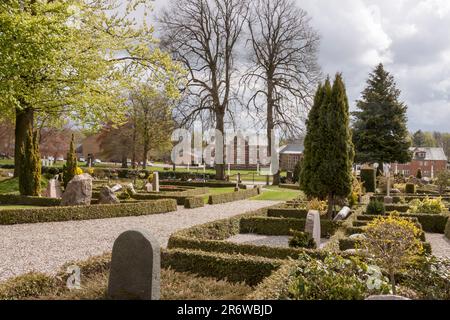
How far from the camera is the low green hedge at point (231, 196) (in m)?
21.4

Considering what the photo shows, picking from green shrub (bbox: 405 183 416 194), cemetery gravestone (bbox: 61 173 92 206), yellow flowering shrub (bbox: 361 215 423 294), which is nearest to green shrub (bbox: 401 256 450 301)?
yellow flowering shrub (bbox: 361 215 423 294)

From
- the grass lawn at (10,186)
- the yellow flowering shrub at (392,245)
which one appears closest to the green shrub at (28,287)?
the yellow flowering shrub at (392,245)

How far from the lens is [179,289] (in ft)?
20.1

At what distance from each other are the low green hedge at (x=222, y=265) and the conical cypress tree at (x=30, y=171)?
12759mm

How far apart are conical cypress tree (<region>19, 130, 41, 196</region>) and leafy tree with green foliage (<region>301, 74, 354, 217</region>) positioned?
11.7 meters

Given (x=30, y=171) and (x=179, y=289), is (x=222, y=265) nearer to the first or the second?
(x=179, y=289)

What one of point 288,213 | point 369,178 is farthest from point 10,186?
point 369,178

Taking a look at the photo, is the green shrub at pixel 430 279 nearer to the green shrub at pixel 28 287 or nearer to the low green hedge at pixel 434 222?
the green shrub at pixel 28 287

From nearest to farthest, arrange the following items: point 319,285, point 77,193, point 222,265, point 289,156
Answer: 1. point 319,285
2. point 222,265
3. point 77,193
4. point 289,156

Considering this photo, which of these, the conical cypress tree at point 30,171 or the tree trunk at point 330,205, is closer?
the tree trunk at point 330,205

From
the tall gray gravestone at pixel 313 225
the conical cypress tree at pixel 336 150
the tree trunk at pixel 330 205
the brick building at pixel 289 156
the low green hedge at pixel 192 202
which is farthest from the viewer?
the brick building at pixel 289 156

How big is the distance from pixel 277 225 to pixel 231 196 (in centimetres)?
971
